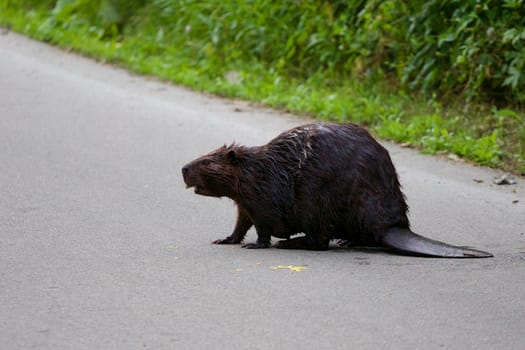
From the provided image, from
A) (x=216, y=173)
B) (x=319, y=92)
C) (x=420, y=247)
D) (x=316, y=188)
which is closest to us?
(x=420, y=247)

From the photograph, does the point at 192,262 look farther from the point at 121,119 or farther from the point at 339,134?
the point at 121,119

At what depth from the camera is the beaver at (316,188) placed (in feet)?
19.4

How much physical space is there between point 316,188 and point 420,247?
72 cm

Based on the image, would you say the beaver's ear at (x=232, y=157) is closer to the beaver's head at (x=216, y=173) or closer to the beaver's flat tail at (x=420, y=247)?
the beaver's head at (x=216, y=173)

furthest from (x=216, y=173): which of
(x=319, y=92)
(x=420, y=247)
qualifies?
(x=319, y=92)

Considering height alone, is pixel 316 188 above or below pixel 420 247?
above

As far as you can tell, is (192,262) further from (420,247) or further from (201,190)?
(420,247)

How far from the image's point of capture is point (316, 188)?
596 cm

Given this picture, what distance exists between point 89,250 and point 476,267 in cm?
230

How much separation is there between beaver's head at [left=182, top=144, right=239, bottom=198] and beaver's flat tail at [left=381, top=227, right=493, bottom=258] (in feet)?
3.34

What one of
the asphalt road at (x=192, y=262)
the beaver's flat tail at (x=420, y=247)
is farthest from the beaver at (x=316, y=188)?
the asphalt road at (x=192, y=262)

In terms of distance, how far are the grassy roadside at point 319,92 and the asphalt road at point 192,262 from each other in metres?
0.35

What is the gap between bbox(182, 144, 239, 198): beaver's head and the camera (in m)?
6.16

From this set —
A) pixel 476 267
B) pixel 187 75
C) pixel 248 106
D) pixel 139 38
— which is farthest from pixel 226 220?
pixel 139 38
